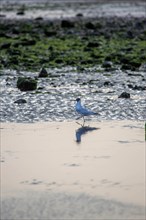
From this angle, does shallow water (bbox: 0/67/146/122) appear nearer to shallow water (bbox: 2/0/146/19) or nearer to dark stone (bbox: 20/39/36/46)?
dark stone (bbox: 20/39/36/46)

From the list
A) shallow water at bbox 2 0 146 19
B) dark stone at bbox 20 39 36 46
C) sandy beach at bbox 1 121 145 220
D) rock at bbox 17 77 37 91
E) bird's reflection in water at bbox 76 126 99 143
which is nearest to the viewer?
sandy beach at bbox 1 121 145 220

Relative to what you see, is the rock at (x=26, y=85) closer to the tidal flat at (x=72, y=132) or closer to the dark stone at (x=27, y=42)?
the tidal flat at (x=72, y=132)

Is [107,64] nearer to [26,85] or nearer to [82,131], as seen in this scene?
[26,85]

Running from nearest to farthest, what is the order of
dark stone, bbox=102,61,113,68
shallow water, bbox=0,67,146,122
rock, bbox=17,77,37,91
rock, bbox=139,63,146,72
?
Result: shallow water, bbox=0,67,146,122 < rock, bbox=17,77,37,91 < rock, bbox=139,63,146,72 < dark stone, bbox=102,61,113,68

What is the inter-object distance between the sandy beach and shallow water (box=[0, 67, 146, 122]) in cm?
90

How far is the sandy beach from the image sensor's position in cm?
971

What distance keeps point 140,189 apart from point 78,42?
2199cm

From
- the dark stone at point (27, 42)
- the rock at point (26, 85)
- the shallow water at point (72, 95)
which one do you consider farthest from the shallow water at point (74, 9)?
the rock at point (26, 85)

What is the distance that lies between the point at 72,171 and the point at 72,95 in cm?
701

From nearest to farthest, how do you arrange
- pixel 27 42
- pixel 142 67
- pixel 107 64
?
pixel 142 67, pixel 107 64, pixel 27 42

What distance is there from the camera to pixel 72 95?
18172 mm

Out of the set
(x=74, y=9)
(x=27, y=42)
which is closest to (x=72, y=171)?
(x=27, y=42)

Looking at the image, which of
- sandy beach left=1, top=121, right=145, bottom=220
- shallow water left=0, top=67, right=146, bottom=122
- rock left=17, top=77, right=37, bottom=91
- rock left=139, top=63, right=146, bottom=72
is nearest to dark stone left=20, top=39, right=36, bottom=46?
shallow water left=0, top=67, right=146, bottom=122

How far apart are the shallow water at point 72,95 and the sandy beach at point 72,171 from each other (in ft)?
2.95
